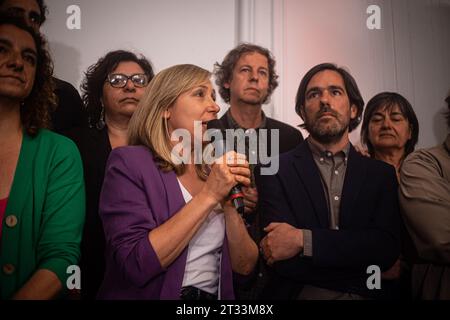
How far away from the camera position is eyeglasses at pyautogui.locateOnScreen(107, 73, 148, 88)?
1.86m

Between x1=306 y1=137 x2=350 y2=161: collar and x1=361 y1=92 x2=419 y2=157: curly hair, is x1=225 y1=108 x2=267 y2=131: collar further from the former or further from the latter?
x1=361 y1=92 x2=419 y2=157: curly hair

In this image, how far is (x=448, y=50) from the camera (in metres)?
2.08

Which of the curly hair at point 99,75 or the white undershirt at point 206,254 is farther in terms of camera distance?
the curly hair at point 99,75

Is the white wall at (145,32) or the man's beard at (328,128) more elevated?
the white wall at (145,32)

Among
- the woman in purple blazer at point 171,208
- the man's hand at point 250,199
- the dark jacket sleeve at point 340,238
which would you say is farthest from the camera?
the man's hand at point 250,199

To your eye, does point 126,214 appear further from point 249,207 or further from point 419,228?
point 419,228

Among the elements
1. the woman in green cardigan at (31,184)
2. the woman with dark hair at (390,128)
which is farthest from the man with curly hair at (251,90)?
the woman in green cardigan at (31,184)

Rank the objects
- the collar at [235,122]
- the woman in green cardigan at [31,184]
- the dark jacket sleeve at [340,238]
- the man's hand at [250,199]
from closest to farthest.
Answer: the woman in green cardigan at [31,184] < the dark jacket sleeve at [340,238] < the man's hand at [250,199] < the collar at [235,122]

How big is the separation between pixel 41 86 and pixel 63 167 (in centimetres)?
39

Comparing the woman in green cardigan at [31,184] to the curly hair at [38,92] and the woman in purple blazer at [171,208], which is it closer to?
the curly hair at [38,92]

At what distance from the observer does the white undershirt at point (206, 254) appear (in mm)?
1508

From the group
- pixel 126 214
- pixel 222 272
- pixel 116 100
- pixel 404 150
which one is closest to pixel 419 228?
pixel 404 150

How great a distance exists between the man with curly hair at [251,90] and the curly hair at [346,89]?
0.38 feet
